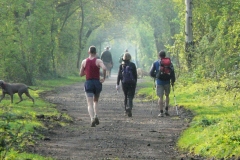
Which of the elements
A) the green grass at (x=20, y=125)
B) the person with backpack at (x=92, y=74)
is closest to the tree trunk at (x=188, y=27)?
the green grass at (x=20, y=125)

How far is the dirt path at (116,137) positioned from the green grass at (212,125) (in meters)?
0.40

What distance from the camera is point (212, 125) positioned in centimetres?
1368

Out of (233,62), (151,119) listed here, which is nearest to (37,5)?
(233,62)

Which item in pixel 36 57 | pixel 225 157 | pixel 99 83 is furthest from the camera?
pixel 36 57

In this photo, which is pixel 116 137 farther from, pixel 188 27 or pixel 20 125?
pixel 188 27

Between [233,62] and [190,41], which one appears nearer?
[233,62]

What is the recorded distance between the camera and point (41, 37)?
116 feet

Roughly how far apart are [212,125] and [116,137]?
7.30 feet

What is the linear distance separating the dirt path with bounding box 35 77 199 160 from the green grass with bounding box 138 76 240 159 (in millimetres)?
399

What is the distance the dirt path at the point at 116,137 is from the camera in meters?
11.7

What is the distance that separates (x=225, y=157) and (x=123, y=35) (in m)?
96.9

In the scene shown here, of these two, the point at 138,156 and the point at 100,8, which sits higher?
the point at 100,8

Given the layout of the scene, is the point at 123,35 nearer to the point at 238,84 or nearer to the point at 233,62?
the point at 233,62

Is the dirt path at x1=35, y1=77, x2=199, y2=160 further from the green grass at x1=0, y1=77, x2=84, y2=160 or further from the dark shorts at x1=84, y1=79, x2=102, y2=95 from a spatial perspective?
the dark shorts at x1=84, y1=79, x2=102, y2=95
